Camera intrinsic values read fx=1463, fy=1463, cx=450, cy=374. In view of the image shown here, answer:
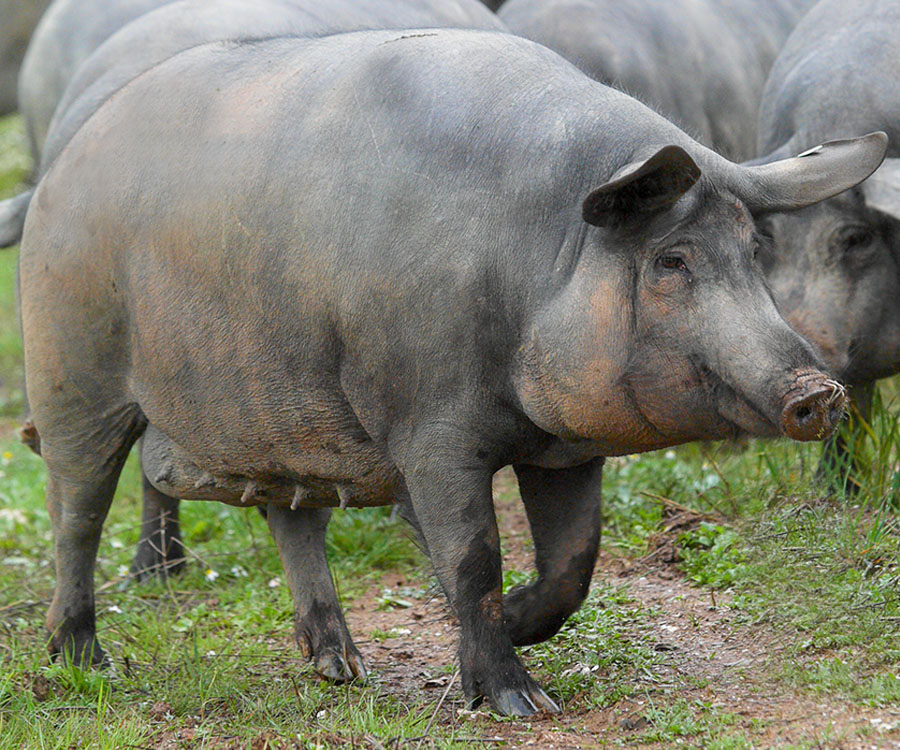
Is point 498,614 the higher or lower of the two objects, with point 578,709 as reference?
higher

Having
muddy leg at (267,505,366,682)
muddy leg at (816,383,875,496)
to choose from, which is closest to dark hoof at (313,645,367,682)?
muddy leg at (267,505,366,682)

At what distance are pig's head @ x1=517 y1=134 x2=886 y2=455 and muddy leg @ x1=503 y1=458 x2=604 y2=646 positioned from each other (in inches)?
21.4

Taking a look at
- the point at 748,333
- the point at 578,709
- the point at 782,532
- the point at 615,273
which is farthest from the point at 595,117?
the point at 782,532

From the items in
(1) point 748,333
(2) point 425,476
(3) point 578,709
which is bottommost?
(3) point 578,709

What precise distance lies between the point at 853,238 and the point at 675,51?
2813mm

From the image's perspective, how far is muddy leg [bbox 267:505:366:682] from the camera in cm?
473

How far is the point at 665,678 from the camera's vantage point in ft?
13.9

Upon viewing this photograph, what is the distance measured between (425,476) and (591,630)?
1098mm

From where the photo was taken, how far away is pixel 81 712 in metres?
4.44

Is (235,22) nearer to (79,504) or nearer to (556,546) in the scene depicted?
(79,504)

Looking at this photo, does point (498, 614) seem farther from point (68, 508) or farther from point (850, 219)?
point (850, 219)

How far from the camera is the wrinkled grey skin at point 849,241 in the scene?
5188 mm

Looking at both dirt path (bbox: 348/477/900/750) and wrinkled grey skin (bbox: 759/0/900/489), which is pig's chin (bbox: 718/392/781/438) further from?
wrinkled grey skin (bbox: 759/0/900/489)

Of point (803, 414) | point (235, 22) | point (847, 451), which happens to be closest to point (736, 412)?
point (803, 414)
